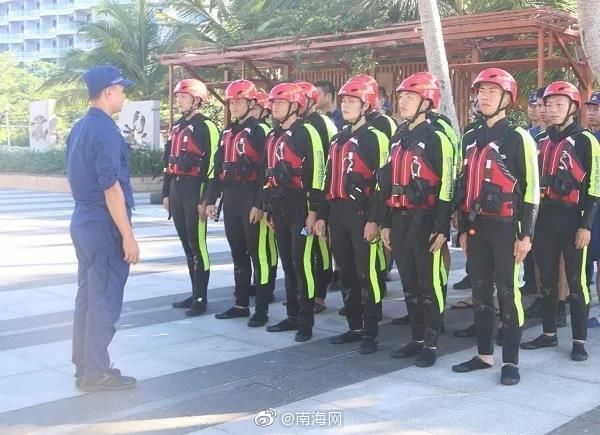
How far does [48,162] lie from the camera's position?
25.3m

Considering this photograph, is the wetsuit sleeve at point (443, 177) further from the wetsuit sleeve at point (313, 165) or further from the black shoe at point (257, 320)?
the black shoe at point (257, 320)

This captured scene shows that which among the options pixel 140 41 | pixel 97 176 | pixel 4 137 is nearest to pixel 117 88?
pixel 97 176

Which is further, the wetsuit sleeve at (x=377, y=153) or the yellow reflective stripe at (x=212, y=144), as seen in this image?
the yellow reflective stripe at (x=212, y=144)

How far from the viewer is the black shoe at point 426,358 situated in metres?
5.61

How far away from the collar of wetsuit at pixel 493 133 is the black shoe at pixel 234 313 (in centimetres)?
291

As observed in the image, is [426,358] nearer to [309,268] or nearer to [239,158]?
[309,268]

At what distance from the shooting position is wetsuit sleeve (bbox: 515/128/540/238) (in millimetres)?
5117

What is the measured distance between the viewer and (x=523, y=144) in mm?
5133

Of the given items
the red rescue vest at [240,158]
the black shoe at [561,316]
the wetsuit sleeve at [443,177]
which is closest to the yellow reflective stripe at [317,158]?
the red rescue vest at [240,158]

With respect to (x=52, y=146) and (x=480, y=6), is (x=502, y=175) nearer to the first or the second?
(x=480, y=6)

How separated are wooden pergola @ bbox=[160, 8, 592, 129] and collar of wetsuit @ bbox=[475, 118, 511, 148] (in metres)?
6.75

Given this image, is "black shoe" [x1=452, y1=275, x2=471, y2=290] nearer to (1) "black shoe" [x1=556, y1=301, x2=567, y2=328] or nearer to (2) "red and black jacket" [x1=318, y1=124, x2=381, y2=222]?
(1) "black shoe" [x1=556, y1=301, x2=567, y2=328]

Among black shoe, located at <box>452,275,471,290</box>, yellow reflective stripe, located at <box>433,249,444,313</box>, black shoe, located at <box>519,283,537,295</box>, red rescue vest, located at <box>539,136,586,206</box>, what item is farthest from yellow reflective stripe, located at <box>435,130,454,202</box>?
black shoe, located at <box>452,275,471,290</box>

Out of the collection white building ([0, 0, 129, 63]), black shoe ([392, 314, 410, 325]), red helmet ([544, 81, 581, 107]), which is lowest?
A: black shoe ([392, 314, 410, 325])
